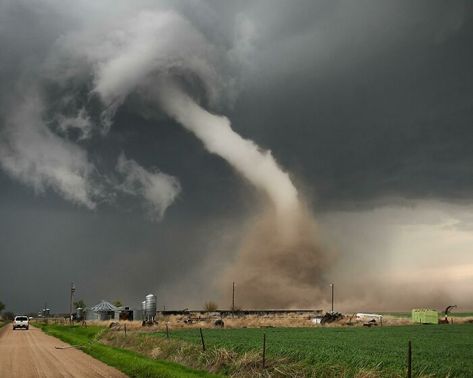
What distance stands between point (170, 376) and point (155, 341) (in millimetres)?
16874

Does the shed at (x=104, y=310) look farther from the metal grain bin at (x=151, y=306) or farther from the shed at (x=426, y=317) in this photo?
the shed at (x=426, y=317)

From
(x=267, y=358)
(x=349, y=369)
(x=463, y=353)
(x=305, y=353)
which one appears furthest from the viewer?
(x=463, y=353)

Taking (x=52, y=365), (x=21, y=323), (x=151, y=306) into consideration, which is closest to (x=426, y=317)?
(x=151, y=306)

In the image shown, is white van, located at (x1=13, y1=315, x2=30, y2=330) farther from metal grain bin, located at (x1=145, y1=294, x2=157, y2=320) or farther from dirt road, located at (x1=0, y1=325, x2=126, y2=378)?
dirt road, located at (x1=0, y1=325, x2=126, y2=378)

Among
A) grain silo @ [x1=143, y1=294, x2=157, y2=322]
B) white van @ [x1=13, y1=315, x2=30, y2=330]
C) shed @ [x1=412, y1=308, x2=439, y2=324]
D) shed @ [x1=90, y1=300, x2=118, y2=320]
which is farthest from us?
shed @ [x1=90, y1=300, x2=118, y2=320]

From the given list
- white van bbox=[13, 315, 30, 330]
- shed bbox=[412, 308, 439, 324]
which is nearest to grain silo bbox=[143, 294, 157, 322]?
white van bbox=[13, 315, 30, 330]

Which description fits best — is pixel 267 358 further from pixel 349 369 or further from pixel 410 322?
pixel 410 322

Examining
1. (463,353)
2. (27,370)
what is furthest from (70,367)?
(463,353)

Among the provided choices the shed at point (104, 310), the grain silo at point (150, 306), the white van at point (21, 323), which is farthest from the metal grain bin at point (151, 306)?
the white van at point (21, 323)

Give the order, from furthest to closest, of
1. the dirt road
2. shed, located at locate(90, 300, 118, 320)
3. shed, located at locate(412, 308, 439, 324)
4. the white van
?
shed, located at locate(90, 300, 118, 320) → shed, located at locate(412, 308, 439, 324) → the white van → the dirt road

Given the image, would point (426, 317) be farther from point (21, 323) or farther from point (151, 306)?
point (21, 323)

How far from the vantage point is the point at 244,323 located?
9300cm

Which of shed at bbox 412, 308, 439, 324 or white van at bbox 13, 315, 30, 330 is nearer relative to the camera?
white van at bbox 13, 315, 30, 330

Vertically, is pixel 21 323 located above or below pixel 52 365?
below
